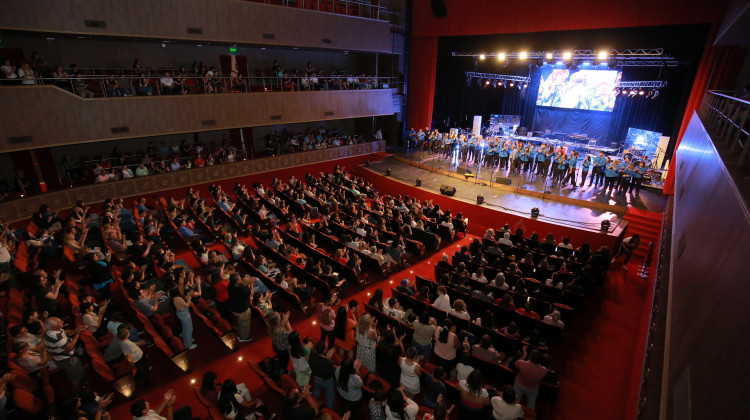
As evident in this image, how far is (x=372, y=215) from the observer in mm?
11547

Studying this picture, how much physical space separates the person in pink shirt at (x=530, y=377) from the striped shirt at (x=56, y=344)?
21.1 ft

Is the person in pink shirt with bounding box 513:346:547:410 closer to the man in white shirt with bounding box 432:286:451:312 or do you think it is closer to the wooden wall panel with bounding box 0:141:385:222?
the man in white shirt with bounding box 432:286:451:312

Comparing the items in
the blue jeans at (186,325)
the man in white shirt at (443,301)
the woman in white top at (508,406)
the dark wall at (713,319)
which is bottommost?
the blue jeans at (186,325)

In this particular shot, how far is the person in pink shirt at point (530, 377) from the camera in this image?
4.58 m

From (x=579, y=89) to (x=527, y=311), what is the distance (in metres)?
19.4

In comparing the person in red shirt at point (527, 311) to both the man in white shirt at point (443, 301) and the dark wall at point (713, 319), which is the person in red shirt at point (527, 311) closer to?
the man in white shirt at point (443, 301)

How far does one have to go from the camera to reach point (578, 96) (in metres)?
21.1

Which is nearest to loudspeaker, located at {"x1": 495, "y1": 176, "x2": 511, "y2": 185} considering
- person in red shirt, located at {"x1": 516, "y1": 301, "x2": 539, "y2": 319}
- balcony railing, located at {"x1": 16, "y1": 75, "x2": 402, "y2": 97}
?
person in red shirt, located at {"x1": 516, "y1": 301, "x2": 539, "y2": 319}

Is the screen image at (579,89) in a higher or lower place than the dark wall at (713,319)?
higher

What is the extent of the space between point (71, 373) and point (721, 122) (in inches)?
470

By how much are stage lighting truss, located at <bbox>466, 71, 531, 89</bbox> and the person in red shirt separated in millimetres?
18793

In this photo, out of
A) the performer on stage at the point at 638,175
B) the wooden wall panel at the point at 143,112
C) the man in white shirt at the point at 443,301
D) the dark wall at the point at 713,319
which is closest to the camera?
the dark wall at the point at 713,319

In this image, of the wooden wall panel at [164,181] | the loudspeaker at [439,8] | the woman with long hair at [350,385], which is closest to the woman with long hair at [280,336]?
the woman with long hair at [350,385]

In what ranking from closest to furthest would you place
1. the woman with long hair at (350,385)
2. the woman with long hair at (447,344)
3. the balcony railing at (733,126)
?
the balcony railing at (733,126) → the woman with long hair at (350,385) → the woman with long hair at (447,344)
